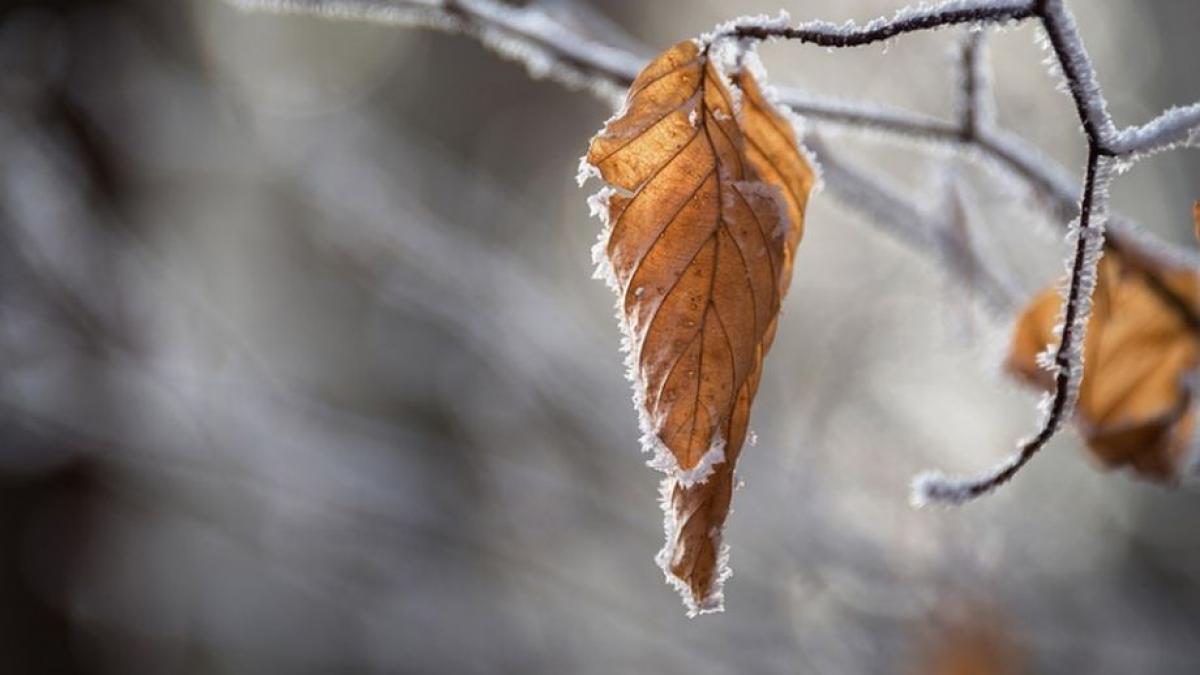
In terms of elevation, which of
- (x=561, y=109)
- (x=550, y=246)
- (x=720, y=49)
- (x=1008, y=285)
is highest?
(x=561, y=109)

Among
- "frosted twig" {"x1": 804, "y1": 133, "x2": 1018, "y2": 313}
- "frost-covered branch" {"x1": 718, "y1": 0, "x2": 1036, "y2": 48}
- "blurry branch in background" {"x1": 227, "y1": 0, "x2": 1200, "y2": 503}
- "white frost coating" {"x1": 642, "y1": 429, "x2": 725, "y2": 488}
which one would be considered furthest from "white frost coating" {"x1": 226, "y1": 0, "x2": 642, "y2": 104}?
"white frost coating" {"x1": 642, "y1": 429, "x2": 725, "y2": 488}

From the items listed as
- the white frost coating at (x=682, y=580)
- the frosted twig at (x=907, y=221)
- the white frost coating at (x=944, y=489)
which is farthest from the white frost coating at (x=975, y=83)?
the white frost coating at (x=682, y=580)

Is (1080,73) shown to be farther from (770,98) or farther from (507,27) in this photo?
(507,27)

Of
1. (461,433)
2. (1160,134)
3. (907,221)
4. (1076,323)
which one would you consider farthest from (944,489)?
(461,433)

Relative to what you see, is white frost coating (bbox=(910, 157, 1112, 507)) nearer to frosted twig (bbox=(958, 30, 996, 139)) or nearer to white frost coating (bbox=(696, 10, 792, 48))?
white frost coating (bbox=(696, 10, 792, 48))

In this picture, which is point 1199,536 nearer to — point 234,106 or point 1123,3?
point 1123,3

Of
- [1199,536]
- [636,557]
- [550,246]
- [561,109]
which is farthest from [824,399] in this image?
[561,109]

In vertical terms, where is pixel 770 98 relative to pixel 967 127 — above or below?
below
